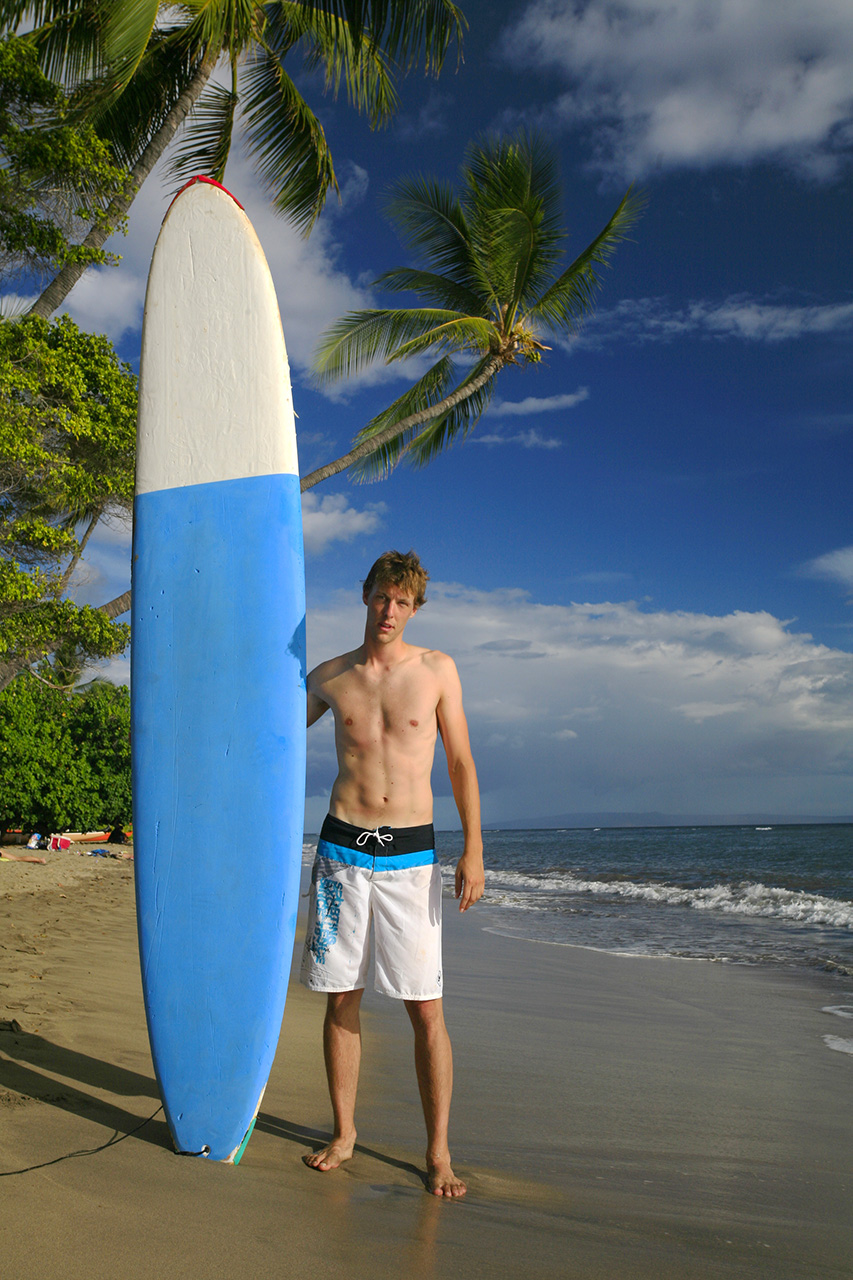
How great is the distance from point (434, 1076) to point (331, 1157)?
1.05ft

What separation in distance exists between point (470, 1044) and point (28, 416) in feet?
15.9

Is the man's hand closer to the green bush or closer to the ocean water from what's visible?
the ocean water

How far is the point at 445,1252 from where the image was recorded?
1537 millimetres

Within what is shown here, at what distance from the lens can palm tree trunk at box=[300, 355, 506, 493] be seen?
7.92 m

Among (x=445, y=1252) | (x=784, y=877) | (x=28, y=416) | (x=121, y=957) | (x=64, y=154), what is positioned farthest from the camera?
(x=784, y=877)

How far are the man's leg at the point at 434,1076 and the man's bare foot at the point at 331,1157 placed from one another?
0.21 metres

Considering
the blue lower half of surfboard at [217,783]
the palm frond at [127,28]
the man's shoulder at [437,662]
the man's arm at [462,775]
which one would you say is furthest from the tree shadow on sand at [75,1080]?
the palm frond at [127,28]

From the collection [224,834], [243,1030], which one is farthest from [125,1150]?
[224,834]

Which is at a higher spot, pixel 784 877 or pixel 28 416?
pixel 28 416

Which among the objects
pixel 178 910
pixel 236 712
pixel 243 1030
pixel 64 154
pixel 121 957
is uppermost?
pixel 64 154

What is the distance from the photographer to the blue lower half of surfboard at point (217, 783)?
81.8 inches

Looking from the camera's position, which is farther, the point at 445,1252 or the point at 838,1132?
the point at 838,1132

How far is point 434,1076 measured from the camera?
1.94m

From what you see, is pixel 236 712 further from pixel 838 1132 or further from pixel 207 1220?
pixel 838 1132
